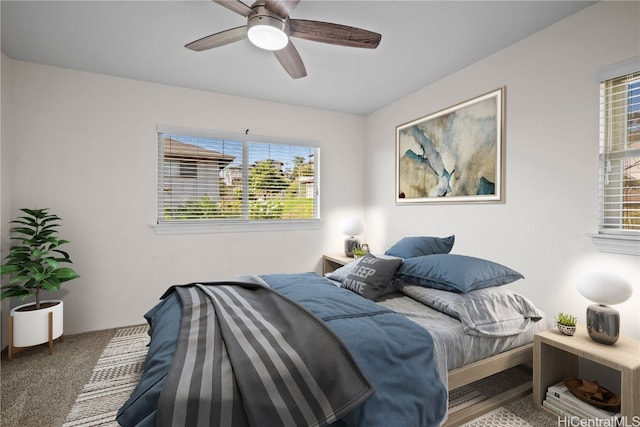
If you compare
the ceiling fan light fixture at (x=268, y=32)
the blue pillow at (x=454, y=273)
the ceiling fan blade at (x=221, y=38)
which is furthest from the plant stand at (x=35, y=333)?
the blue pillow at (x=454, y=273)

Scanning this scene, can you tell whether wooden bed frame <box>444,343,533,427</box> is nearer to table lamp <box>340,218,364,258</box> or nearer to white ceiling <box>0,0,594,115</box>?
table lamp <box>340,218,364,258</box>

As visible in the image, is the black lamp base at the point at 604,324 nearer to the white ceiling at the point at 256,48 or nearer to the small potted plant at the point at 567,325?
the small potted plant at the point at 567,325

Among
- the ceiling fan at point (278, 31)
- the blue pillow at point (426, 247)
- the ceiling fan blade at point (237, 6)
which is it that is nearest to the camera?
the ceiling fan blade at point (237, 6)

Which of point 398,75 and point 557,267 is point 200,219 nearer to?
point 398,75

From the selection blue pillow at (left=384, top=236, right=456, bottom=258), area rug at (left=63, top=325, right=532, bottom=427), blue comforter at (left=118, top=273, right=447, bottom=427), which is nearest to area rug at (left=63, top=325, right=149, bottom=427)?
area rug at (left=63, top=325, right=532, bottom=427)

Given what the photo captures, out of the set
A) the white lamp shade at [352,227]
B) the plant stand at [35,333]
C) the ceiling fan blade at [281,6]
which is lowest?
the plant stand at [35,333]

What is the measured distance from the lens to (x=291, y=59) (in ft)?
7.23

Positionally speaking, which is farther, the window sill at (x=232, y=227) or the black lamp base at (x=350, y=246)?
the black lamp base at (x=350, y=246)

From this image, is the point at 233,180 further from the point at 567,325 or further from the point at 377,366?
the point at 567,325

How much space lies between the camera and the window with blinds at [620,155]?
1857 millimetres

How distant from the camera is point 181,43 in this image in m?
2.49

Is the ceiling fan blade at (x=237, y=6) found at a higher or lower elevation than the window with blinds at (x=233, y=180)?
higher

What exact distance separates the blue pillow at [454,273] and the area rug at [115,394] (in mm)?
721

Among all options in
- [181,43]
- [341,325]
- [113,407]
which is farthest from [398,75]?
[113,407]
